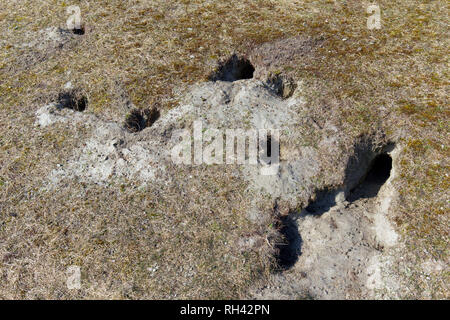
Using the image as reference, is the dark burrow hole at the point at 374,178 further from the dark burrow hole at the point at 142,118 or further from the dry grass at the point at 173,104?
the dark burrow hole at the point at 142,118

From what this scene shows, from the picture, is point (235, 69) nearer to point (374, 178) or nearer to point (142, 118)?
point (142, 118)

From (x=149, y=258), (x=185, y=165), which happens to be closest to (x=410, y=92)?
(x=185, y=165)

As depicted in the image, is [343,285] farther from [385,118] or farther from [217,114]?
[217,114]

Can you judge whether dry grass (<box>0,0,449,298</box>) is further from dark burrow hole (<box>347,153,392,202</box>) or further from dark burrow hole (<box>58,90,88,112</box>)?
dark burrow hole (<box>347,153,392,202</box>)

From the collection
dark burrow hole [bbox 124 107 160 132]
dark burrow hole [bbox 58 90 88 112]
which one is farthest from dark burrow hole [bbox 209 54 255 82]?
dark burrow hole [bbox 58 90 88 112]

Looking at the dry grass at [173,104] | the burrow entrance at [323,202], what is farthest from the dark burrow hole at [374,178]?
the dry grass at [173,104]

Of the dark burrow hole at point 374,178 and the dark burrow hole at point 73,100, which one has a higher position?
the dark burrow hole at point 73,100

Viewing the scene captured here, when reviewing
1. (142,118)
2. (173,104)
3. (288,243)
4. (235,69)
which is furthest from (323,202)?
(142,118)
